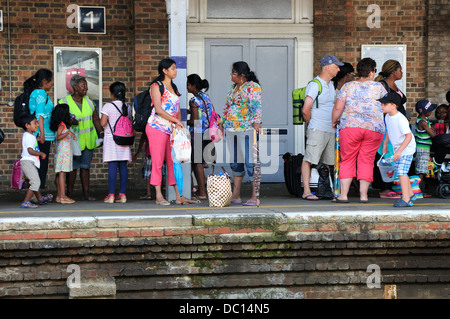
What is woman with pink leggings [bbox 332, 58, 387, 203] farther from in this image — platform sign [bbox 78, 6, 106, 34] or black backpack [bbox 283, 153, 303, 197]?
platform sign [bbox 78, 6, 106, 34]

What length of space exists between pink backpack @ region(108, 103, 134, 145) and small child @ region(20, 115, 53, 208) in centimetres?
96

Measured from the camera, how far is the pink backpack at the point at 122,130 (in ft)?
31.6

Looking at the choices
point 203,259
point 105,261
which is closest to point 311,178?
point 203,259

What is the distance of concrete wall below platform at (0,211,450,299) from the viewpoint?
7316mm

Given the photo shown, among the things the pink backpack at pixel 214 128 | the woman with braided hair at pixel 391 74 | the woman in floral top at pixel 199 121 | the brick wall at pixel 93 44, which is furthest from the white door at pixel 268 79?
the woman with braided hair at pixel 391 74

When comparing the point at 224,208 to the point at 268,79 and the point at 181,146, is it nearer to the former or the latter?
the point at 181,146

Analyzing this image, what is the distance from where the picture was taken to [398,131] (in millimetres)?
8930

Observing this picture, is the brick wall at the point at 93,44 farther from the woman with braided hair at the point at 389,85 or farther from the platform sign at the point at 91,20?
the woman with braided hair at the point at 389,85

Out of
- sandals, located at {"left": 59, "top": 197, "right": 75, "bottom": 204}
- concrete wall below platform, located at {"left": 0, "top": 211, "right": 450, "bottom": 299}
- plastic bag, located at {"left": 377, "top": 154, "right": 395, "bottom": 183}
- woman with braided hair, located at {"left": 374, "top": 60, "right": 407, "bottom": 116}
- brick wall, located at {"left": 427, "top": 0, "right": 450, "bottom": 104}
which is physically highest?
brick wall, located at {"left": 427, "top": 0, "right": 450, "bottom": 104}

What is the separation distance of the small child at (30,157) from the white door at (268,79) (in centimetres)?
413

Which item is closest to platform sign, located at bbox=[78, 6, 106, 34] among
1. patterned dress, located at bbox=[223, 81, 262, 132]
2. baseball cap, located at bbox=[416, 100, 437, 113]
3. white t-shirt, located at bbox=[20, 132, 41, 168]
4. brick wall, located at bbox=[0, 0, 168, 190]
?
brick wall, located at bbox=[0, 0, 168, 190]

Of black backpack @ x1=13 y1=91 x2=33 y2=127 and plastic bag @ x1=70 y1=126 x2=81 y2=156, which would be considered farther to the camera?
plastic bag @ x1=70 y1=126 x2=81 y2=156

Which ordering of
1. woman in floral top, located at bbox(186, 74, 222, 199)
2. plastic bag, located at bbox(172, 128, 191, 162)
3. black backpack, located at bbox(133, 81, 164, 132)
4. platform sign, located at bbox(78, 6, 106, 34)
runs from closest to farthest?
plastic bag, located at bbox(172, 128, 191, 162)
black backpack, located at bbox(133, 81, 164, 132)
woman in floral top, located at bbox(186, 74, 222, 199)
platform sign, located at bbox(78, 6, 106, 34)

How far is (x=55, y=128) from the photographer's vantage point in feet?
31.2
